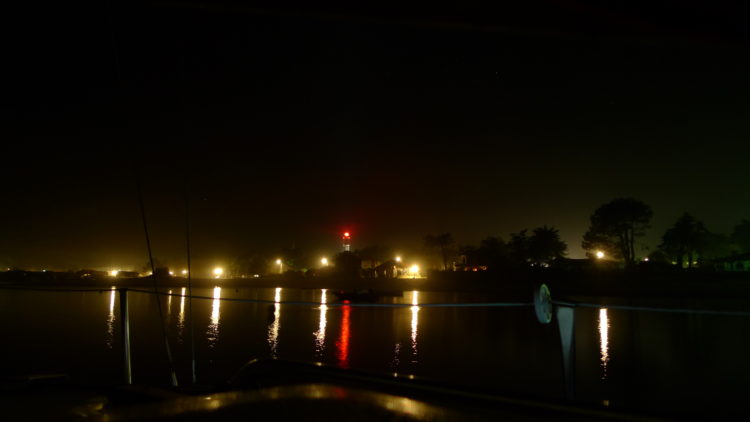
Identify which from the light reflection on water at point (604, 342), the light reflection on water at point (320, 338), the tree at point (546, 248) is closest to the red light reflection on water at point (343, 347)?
the light reflection on water at point (320, 338)

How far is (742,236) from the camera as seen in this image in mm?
65625

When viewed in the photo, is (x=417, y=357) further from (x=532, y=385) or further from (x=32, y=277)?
(x=32, y=277)

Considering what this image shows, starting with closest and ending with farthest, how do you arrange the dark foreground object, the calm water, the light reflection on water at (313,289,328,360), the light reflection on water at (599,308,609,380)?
1. the dark foreground object
2. the calm water
3. the light reflection on water at (599,308,609,380)
4. the light reflection on water at (313,289,328,360)

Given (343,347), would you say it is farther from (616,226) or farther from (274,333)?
(616,226)

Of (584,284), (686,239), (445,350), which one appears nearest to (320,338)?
(445,350)

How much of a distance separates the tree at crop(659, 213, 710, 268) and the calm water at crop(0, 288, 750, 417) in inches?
1276

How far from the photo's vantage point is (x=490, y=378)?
15.9 meters

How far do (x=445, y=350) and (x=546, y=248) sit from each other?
167 feet

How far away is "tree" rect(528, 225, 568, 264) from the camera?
66562 millimetres

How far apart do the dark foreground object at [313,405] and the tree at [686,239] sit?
231 ft

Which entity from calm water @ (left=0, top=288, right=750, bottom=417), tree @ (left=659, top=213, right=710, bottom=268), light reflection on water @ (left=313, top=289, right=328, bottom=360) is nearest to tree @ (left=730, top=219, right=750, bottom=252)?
tree @ (left=659, top=213, right=710, bottom=268)

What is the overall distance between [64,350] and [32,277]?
9987 cm

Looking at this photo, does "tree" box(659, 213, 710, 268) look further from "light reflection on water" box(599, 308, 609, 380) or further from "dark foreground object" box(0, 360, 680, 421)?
"dark foreground object" box(0, 360, 680, 421)

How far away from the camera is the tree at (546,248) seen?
2621 inches
